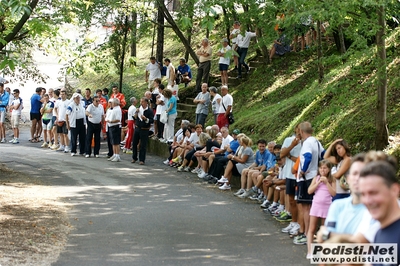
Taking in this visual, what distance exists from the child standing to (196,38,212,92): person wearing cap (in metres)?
15.2

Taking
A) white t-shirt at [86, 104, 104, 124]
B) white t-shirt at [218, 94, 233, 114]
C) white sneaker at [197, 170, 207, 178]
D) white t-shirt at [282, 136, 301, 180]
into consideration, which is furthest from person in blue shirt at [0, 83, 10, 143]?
white t-shirt at [282, 136, 301, 180]

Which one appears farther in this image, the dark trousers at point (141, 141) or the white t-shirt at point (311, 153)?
the dark trousers at point (141, 141)

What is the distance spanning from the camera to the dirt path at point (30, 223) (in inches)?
408

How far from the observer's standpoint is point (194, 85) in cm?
2800

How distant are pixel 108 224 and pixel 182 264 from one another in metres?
3.11

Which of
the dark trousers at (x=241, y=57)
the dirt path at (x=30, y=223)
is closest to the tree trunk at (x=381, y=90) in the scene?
the dirt path at (x=30, y=223)

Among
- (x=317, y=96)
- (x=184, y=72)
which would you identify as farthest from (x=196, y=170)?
(x=184, y=72)

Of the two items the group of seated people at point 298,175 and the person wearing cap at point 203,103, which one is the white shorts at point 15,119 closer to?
the person wearing cap at point 203,103

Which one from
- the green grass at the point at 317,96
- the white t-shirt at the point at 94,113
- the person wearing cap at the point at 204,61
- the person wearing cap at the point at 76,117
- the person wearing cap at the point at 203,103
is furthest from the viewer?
the person wearing cap at the point at 204,61

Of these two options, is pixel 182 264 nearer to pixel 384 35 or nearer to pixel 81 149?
pixel 384 35

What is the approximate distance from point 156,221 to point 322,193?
3821 millimetres

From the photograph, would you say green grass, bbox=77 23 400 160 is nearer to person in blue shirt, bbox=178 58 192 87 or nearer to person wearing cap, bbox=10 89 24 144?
person in blue shirt, bbox=178 58 192 87

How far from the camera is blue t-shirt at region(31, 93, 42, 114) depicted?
1011 inches

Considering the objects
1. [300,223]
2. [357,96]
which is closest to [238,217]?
[300,223]
